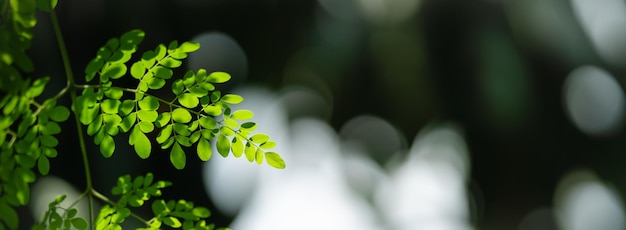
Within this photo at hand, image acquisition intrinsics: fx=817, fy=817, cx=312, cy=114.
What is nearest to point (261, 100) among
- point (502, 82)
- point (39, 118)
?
point (502, 82)

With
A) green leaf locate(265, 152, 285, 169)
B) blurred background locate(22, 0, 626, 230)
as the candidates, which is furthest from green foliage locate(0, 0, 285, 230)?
blurred background locate(22, 0, 626, 230)

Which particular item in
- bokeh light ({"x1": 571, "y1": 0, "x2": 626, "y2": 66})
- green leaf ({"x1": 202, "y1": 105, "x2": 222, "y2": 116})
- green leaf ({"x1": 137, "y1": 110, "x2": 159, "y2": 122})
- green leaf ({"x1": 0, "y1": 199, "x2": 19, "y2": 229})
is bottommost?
green leaf ({"x1": 0, "y1": 199, "x2": 19, "y2": 229})

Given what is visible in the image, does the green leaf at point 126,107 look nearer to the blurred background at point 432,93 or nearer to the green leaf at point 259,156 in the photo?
the green leaf at point 259,156

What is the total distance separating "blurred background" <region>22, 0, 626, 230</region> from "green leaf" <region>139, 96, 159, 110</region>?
1.42 meters

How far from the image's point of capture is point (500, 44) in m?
2.11

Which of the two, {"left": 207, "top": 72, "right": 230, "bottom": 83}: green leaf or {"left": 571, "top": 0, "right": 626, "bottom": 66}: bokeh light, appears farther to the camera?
{"left": 571, "top": 0, "right": 626, "bottom": 66}: bokeh light

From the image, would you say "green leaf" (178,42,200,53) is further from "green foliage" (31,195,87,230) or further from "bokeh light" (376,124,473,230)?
"bokeh light" (376,124,473,230)

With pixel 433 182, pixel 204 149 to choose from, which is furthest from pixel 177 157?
pixel 433 182

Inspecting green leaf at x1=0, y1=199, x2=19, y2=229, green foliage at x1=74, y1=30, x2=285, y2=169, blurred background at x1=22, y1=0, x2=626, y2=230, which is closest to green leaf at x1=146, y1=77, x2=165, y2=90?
green foliage at x1=74, y1=30, x2=285, y2=169

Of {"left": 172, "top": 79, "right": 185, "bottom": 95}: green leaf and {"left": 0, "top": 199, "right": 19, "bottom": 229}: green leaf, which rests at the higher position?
{"left": 172, "top": 79, "right": 185, "bottom": 95}: green leaf

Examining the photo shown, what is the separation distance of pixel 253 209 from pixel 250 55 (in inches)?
16.1

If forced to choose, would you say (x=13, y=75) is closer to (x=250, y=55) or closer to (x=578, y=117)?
(x=250, y=55)

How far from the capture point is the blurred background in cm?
199

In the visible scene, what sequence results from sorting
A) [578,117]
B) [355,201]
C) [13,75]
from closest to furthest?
1. [13,75]
2. [355,201]
3. [578,117]
